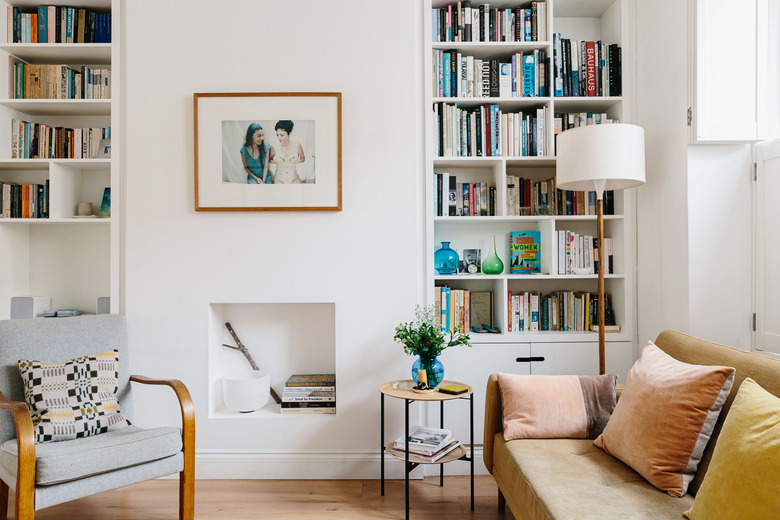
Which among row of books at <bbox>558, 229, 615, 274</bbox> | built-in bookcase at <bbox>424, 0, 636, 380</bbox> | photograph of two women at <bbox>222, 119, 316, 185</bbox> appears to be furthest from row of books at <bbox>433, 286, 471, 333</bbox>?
photograph of two women at <bbox>222, 119, 316, 185</bbox>

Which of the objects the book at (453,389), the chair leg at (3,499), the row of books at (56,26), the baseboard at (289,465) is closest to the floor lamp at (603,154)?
the book at (453,389)

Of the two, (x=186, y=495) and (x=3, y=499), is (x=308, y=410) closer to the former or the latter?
(x=186, y=495)

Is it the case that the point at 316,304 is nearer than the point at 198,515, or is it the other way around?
the point at 198,515

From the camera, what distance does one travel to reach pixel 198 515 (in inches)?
92.8

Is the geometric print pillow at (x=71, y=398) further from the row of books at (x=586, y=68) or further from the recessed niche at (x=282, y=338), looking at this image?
the row of books at (x=586, y=68)

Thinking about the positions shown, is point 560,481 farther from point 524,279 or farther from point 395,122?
point 395,122


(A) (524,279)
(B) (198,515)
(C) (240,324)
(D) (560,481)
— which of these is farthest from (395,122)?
(B) (198,515)

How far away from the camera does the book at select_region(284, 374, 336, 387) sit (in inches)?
113

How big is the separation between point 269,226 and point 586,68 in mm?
2045

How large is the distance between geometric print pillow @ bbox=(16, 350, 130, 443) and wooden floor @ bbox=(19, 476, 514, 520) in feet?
1.50

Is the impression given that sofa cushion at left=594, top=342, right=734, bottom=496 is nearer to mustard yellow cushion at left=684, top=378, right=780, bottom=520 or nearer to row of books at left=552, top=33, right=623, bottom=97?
mustard yellow cushion at left=684, top=378, right=780, bottom=520

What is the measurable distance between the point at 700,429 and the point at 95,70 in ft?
11.2

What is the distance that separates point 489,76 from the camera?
2.95 meters

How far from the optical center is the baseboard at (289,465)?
109 inches
